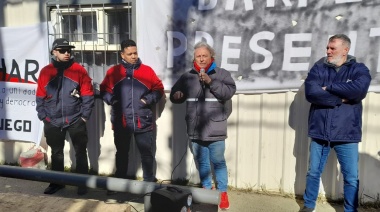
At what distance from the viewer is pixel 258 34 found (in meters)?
3.74

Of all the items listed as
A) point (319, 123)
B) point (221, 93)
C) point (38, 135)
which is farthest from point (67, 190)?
point (319, 123)

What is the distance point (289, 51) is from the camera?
3662 mm

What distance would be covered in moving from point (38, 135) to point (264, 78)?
2979 millimetres

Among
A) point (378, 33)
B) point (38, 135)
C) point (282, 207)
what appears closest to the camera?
point (378, 33)

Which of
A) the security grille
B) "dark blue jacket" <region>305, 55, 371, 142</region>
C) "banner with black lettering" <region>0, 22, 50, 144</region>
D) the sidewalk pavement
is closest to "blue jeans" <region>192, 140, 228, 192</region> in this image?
the sidewalk pavement

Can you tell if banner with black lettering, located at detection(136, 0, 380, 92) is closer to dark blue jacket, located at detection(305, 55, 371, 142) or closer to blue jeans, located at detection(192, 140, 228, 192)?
dark blue jacket, located at detection(305, 55, 371, 142)

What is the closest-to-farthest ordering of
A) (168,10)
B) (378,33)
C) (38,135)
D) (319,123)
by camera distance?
(319,123) → (378,33) → (168,10) → (38,135)

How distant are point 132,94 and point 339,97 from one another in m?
1.96

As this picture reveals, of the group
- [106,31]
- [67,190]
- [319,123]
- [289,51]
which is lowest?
[67,190]

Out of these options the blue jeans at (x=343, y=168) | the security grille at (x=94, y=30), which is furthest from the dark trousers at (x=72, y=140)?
the blue jeans at (x=343, y=168)

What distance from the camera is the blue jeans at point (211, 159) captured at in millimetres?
3457

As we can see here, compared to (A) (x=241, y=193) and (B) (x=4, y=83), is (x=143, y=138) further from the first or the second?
(B) (x=4, y=83)

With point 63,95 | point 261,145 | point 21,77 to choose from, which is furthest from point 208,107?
point 21,77

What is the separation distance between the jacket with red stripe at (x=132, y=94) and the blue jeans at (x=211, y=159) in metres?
0.62
